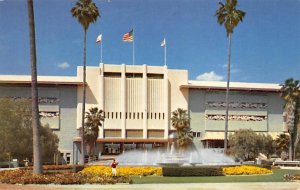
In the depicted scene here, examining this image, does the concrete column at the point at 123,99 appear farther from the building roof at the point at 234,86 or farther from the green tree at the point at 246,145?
the green tree at the point at 246,145

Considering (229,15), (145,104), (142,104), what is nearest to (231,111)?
(145,104)

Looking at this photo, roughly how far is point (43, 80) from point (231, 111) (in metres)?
33.3

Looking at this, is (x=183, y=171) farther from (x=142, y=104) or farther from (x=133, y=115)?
(x=142, y=104)

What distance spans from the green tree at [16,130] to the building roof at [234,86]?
3323 cm

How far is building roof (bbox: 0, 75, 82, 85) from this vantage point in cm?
7862

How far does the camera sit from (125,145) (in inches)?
3327

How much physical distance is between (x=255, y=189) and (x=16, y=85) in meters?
65.0

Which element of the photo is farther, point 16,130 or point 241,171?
point 16,130

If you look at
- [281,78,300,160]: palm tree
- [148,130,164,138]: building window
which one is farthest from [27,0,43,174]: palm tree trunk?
[148,130,164,138]: building window

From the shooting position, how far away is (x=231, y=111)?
86.9 m

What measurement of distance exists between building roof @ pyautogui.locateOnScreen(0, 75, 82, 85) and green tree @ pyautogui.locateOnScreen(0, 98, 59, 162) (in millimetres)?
17664

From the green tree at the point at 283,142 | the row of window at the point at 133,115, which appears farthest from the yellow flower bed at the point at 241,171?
the row of window at the point at 133,115

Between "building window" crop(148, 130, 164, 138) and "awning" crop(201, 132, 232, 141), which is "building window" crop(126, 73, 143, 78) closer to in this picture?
"building window" crop(148, 130, 164, 138)

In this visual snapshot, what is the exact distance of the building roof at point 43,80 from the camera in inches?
3095
